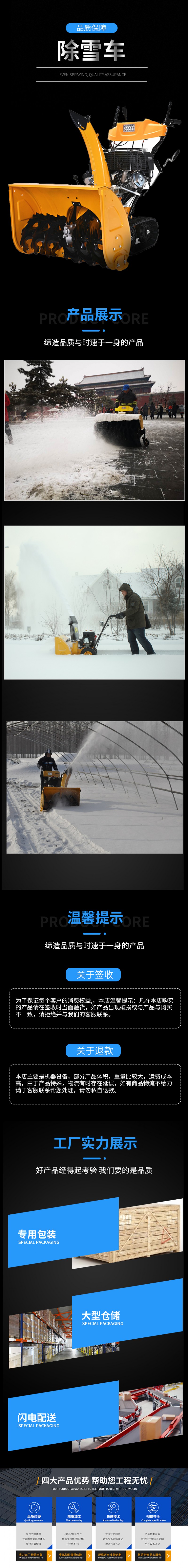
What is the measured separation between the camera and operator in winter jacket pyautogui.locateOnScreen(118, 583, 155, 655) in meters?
3.18

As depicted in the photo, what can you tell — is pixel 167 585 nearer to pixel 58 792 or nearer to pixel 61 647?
pixel 61 647

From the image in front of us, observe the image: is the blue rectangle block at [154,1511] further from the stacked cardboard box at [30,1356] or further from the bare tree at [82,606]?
the bare tree at [82,606]

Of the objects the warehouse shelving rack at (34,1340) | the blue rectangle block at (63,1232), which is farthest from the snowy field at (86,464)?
the warehouse shelving rack at (34,1340)

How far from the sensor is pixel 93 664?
3168mm

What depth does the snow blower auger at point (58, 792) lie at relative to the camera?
3.13 meters

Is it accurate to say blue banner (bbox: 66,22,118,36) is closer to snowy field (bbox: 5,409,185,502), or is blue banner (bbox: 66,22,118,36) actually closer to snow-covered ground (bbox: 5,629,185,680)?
snowy field (bbox: 5,409,185,502)

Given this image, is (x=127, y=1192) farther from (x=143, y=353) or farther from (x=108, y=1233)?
(x=143, y=353)

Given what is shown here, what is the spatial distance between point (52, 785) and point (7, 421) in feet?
4.67

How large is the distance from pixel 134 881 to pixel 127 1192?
1176 millimetres

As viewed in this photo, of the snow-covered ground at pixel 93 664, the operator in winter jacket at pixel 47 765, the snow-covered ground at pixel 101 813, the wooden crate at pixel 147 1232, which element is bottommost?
the wooden crate at pixel 147 1232

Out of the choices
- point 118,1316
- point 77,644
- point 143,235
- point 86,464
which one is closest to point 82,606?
point 77,644

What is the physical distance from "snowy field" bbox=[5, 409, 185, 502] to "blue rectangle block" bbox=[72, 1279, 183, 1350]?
3.00m

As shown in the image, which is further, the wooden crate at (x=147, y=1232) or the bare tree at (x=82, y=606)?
the bare tree at (x=82, y=606)

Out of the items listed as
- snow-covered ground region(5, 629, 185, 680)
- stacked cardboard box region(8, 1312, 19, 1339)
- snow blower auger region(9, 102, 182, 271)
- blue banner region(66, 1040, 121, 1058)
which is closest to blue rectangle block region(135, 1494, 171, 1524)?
stacked cardboard box region(8, 1312, 19, 1339)
